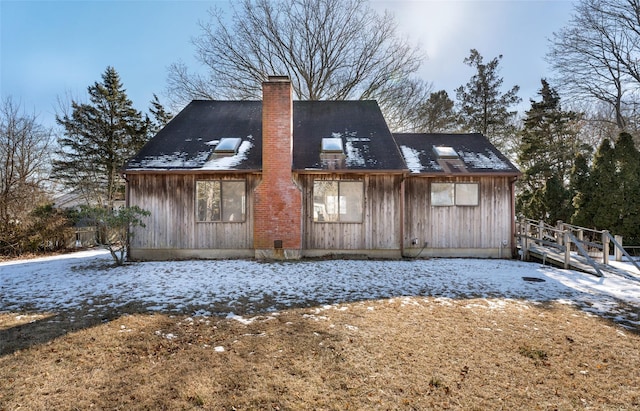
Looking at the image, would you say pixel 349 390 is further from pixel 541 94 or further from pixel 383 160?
pixel 541 94

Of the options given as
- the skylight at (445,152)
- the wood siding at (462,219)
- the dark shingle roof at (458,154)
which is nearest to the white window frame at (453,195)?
the wood siding at (462,219)

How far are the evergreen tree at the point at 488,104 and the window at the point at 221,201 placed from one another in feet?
66.5

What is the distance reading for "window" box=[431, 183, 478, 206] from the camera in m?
11.0

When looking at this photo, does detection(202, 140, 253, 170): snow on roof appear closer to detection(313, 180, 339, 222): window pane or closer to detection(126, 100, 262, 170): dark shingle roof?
detection(126, 100, 262, 170): dark shingle roof

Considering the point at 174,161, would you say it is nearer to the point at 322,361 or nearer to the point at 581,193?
the point at 322,361

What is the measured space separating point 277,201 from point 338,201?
→ 2.03 metres

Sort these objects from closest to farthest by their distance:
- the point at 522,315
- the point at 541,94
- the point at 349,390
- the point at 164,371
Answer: the point at 349,390 < the point at 164,371 < the point at 522,315 < the point at 541,94

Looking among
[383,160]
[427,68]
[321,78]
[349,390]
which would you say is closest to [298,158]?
[383,160]

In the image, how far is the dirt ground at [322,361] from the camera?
287cm

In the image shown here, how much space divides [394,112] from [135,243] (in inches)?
628

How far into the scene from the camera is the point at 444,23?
1081 centimetres

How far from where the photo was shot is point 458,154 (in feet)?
39.2

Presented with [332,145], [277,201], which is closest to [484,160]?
[332,145]

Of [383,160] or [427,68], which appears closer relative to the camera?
[383,160]
